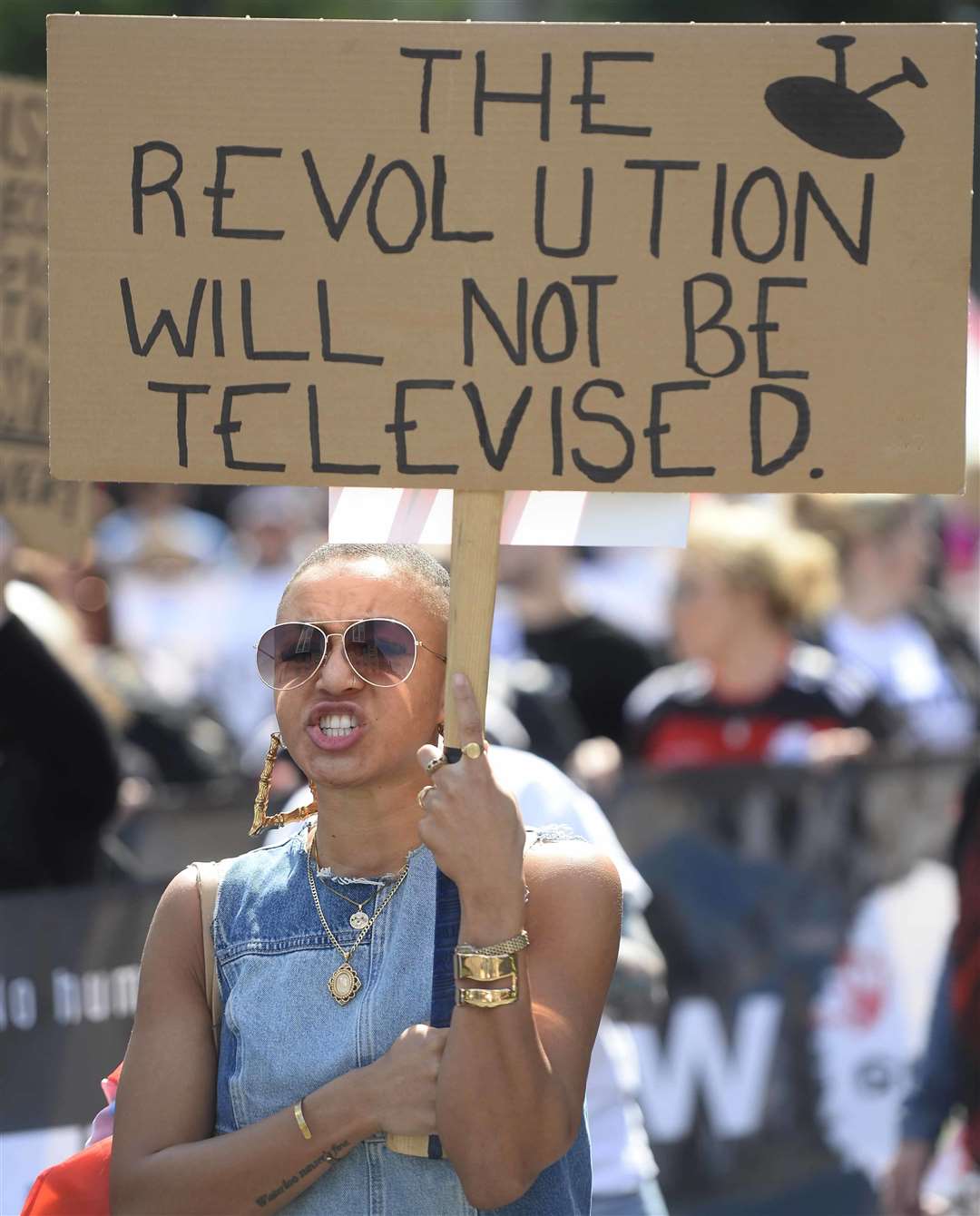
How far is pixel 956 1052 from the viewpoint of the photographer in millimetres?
4898

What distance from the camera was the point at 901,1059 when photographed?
6.07 m

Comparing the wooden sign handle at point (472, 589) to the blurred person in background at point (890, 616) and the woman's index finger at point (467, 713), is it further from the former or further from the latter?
the blurred person in background at point (890, 616)

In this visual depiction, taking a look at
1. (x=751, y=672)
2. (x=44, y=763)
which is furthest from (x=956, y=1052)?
(x=44, y=763)

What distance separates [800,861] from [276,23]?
4.15 m

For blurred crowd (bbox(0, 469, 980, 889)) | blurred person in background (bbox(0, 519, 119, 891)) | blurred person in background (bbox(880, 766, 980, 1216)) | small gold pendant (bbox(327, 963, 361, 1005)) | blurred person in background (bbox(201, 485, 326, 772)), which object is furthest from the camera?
blurred person in background (bbox(201, 485, 326, 772))

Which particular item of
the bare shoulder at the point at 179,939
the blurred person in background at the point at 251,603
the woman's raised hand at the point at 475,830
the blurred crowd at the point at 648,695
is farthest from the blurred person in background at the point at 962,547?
the woman's raised hand at the point at 475,830

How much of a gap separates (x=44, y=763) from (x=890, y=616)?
3.97 m

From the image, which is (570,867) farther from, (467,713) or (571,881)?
(467,713)

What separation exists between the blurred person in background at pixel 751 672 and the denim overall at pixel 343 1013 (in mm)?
3790

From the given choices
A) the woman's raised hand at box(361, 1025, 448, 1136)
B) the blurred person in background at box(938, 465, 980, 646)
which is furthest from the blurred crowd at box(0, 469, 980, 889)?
the blurred person in background at box(938, 465, 980, 646)

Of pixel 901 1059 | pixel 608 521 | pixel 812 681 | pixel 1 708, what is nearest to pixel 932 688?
pixel 812 681

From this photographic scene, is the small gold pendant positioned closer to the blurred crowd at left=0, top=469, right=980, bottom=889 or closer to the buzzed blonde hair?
the buzzed blonde hair

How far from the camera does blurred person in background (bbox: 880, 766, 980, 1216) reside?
15.5 feet

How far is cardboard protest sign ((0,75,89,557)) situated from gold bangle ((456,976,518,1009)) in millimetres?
2338
